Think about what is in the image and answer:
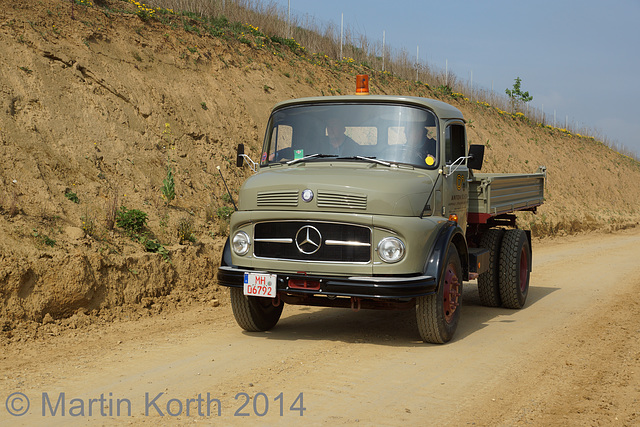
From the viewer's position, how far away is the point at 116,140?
1260cm

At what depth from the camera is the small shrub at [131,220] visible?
999cm

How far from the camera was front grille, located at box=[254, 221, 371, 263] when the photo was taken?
6.59m

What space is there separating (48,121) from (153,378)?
7.47m

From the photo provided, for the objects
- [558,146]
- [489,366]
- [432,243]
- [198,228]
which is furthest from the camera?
[558,146]

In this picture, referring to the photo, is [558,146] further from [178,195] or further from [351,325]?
[351,325]

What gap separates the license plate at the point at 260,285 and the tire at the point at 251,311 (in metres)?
0.57

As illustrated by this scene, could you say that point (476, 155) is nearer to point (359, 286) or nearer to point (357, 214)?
point (357, 214)

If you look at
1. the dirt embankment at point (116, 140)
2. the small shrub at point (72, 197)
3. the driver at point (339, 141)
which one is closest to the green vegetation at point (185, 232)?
the dirt embankment at point (116, 140)

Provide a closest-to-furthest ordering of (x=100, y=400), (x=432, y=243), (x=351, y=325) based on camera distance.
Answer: (x=100, y=400) → (x=432, y=243) → (x=351, y=325)

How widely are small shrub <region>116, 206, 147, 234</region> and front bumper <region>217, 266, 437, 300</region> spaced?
4.09m

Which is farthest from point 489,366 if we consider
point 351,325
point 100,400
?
point 100,400

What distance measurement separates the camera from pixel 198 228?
1150 centimetres

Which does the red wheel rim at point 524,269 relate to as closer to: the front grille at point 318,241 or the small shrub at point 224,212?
the front grille at point 318,241

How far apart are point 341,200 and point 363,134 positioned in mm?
1233
